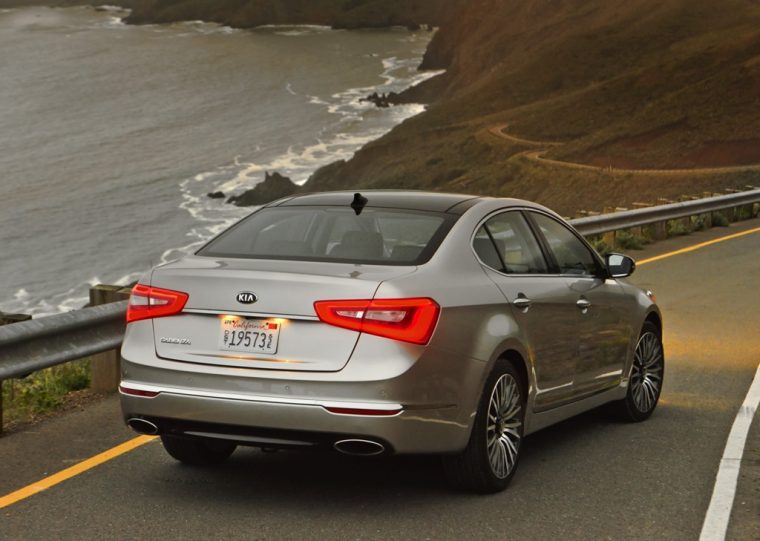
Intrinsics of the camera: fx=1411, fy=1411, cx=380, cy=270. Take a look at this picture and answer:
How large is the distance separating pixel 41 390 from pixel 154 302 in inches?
134

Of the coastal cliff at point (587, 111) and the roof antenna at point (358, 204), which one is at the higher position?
the roof antenna at point (358, 204)

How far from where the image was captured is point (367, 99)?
170 metres

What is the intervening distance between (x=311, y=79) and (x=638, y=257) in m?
170

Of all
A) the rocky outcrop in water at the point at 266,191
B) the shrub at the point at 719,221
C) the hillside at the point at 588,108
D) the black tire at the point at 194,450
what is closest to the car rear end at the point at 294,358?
the black tire at the point at 194,450

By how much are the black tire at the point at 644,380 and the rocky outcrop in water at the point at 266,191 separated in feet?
315

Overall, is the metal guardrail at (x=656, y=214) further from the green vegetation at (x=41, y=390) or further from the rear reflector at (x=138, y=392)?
the rear reflector at (x=138, y=392)

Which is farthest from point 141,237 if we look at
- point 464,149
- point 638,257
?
point 638,257

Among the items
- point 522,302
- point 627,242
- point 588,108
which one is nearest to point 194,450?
point 522,302

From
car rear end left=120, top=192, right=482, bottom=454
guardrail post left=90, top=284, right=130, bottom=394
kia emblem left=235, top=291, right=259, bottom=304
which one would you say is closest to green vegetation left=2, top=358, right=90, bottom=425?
guardrail post left=90, top=284, right=130, bottom=394

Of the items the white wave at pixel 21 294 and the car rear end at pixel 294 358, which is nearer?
the car rear end at pixel 294 358

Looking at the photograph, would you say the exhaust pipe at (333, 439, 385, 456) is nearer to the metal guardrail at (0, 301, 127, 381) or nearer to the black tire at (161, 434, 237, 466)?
the black tire at (161, 434, 237, 466)

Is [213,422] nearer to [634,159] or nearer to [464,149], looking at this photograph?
[634,159]

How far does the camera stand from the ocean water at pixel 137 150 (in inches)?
3413

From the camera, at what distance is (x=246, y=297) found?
19.6 ft
